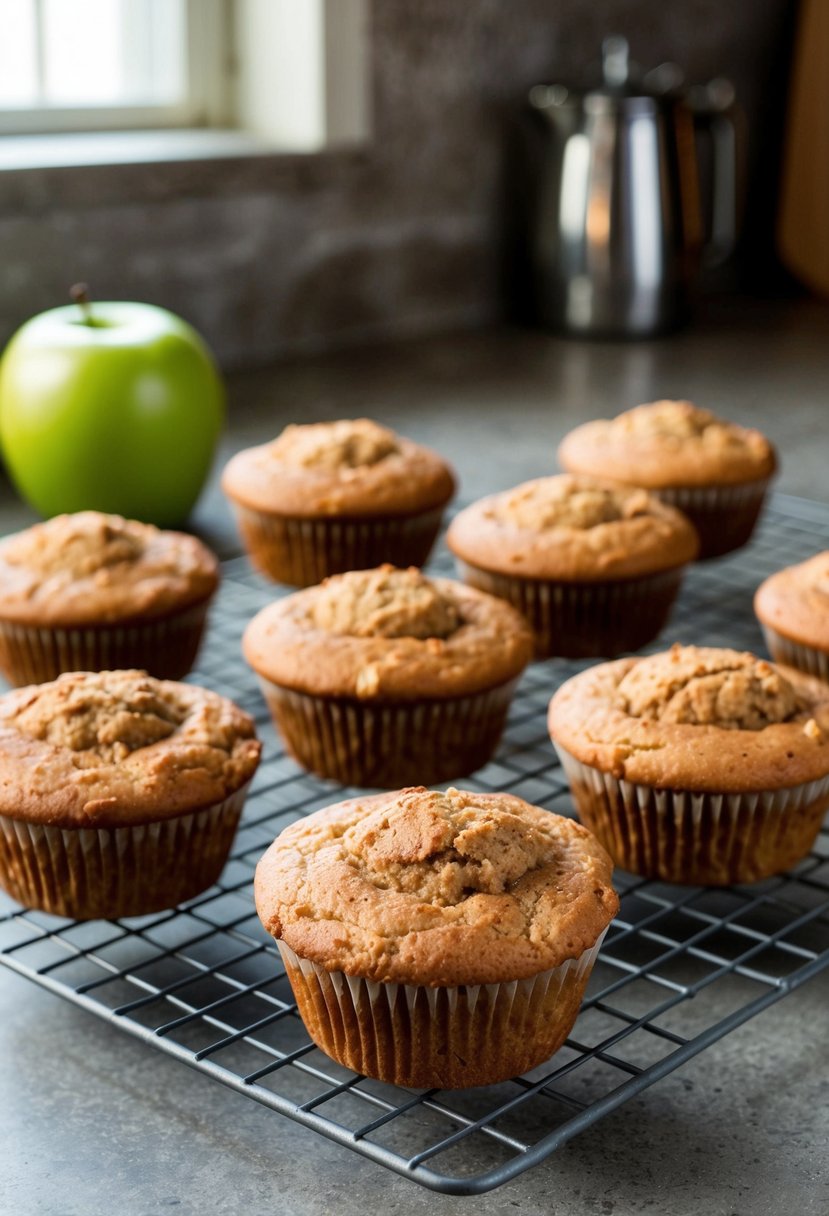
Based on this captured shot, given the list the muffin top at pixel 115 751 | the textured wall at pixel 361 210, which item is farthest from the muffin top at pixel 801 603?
the textured wall at pixel 361 210

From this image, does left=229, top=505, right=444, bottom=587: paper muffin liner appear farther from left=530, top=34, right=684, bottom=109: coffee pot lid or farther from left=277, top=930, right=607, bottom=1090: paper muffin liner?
left=530, top=34, right=684, bottom=109: coffee pot lid

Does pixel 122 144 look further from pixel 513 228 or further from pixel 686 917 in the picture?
pixel 686 917

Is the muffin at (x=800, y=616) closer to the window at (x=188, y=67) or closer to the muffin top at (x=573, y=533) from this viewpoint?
the muffin top at (x=573, y=533)

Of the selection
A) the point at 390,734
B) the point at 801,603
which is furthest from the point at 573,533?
the point at 390,734

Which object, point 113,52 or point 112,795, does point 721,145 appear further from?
point 112,795

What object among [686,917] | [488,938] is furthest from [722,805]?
[488,938]
